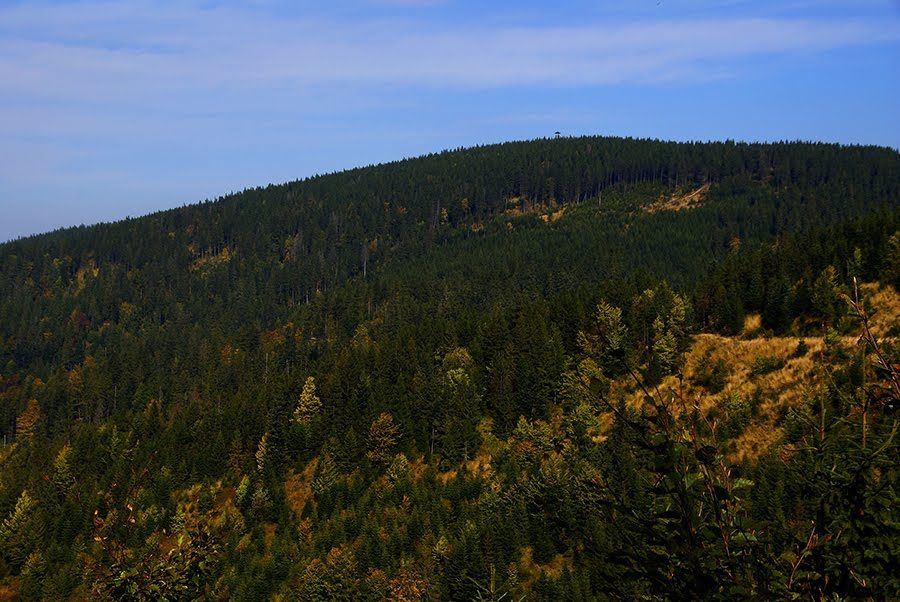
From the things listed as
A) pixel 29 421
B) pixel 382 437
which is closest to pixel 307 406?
pixel 382 437

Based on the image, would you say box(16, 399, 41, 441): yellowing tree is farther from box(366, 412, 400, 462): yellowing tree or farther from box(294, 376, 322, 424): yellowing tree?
box(366, 412, 400, 462): yellowing tree

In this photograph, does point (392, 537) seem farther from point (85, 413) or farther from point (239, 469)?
point (85, 413)

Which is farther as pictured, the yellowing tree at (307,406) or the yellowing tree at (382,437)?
the yellowing tree at (307,406)

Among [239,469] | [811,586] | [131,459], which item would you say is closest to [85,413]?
[131,459]

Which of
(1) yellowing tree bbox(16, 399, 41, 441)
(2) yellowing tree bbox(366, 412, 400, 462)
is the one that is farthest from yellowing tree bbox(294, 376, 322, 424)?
(1) yellowing tree bbox(16, 399, 41, 441)

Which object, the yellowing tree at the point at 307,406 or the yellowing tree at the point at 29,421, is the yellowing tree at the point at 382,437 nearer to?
the yellowing tree at the point at 307,406

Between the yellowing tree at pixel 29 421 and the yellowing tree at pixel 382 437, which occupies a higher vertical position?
the yellowing tree at pixel 382 437

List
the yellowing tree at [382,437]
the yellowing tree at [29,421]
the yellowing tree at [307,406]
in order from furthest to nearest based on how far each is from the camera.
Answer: the yellowing tree at [29,421], the yellowing tree at [307,406], the yellowing tree at [382,437]

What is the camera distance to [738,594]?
5008 millimetres

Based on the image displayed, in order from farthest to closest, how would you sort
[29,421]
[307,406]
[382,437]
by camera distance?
[29,421]
[307,406]
[382,437]

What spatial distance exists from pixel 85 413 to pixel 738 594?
159m

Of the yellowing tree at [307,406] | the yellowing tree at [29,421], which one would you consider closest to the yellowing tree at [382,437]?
the yellowing tree at [307,406]

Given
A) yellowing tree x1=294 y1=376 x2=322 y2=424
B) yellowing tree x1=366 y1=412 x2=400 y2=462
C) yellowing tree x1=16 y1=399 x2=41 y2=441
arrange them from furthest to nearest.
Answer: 1. yellowing tree x1=16 y1=399 x2=41 y2=441
2. yellowing tree x1=294 y1=376 x2=322 y2=424
3. yellowing tree x1=366 y1=412 x2=400 y2=462

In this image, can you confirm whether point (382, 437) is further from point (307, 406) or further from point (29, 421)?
point (29, 421)
